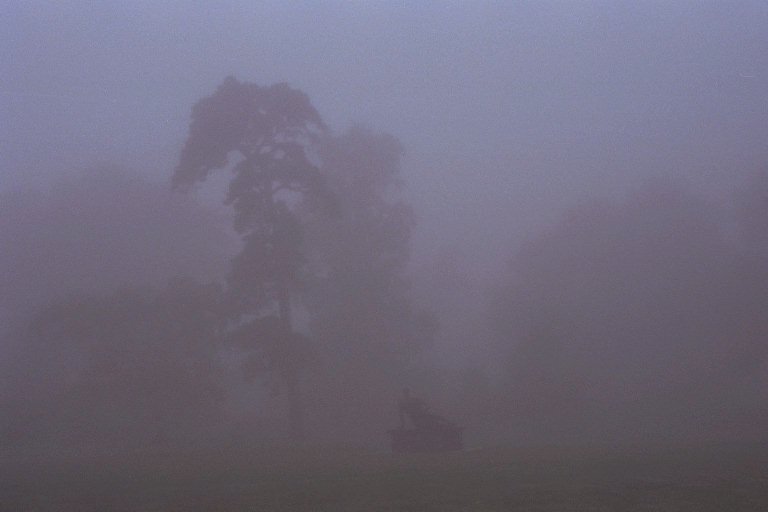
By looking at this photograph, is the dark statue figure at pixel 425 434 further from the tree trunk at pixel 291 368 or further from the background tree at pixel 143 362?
the background tree at pixel 143 362

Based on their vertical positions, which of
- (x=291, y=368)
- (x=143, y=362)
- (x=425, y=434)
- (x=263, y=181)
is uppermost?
(x=263, y=181)

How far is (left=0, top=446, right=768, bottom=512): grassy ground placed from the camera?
11.1m

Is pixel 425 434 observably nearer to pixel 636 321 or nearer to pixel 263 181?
pixel 263 181

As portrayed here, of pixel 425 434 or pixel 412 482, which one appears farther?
pixel 425 434

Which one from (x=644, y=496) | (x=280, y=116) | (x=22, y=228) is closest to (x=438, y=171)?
(x=22, y=228)

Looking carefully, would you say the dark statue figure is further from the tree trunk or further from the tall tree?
the tall tree

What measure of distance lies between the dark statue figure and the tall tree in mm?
7287

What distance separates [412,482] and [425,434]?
747 cm

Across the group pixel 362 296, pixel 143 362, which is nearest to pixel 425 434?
pixel 143 362

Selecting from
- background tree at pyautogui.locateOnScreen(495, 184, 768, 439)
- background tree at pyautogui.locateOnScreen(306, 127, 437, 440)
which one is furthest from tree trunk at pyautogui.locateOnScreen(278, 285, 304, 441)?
background tree at pyautogui.locateOnScreen(495, 184, 768, 439)

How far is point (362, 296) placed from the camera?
38250 millimetres

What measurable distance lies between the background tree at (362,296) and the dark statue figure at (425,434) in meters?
15.1

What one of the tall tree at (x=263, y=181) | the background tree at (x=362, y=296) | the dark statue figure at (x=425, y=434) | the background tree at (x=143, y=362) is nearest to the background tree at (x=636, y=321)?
the background tree at (x=362, y=296)

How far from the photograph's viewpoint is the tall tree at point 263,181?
1096 inches
